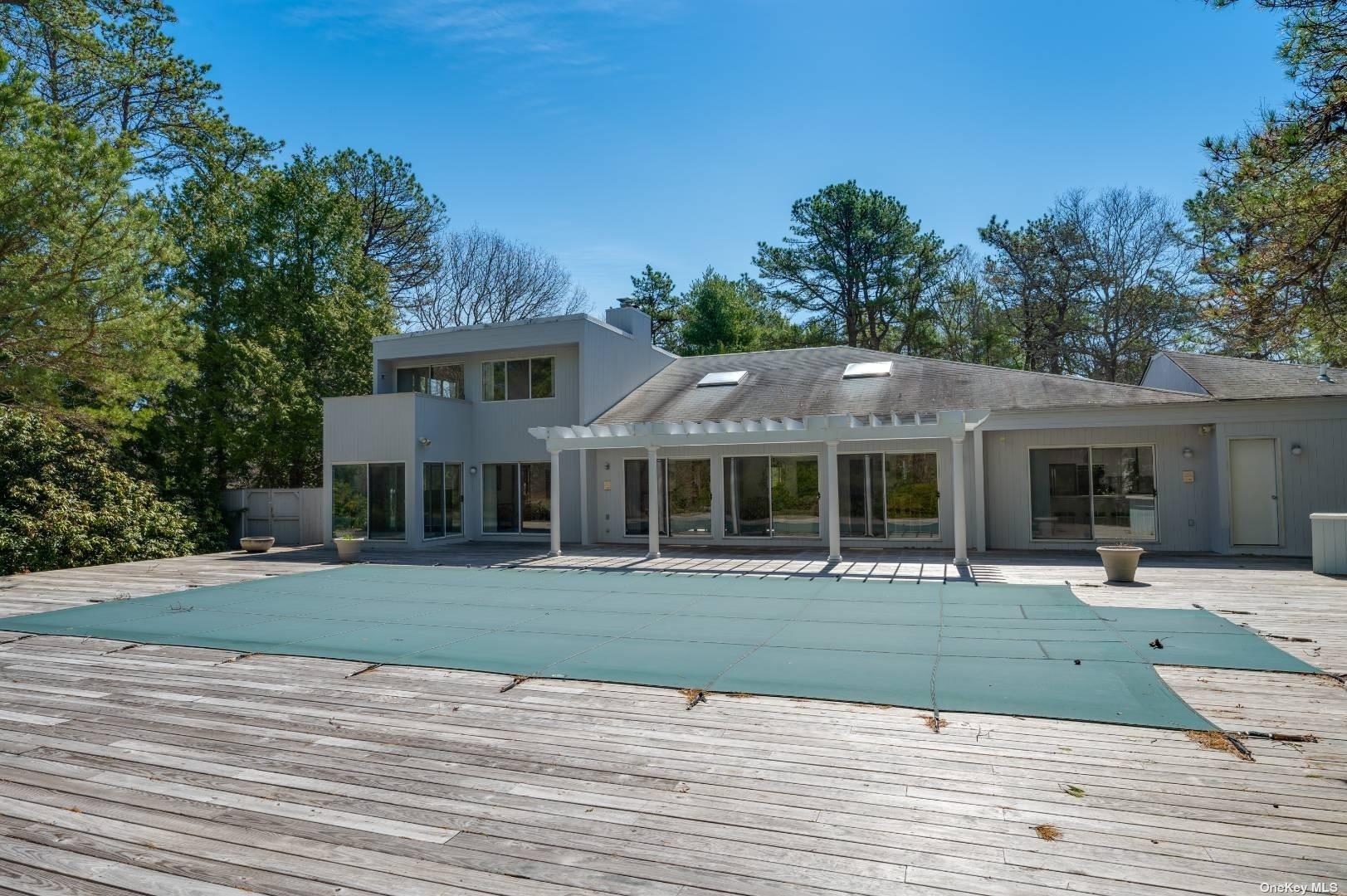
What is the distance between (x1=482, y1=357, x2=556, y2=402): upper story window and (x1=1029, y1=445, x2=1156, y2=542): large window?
398 inches

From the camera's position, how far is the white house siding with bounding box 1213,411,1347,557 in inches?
474

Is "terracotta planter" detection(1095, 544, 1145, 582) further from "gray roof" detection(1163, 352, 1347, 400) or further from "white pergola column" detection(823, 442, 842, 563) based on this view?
"gray roof" detection(1163, 352, 1347, 400)

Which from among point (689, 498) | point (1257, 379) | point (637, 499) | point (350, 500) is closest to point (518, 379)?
point (637, 499)

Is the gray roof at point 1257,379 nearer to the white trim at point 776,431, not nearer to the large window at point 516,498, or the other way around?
the white trim at point 776,431

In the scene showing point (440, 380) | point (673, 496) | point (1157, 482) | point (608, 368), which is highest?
point (608, 368)

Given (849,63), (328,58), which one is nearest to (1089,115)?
(849,63)

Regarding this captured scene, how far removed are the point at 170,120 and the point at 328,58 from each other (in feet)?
23.8

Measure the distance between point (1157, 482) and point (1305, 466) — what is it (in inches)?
79.4

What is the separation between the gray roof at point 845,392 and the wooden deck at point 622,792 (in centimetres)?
847

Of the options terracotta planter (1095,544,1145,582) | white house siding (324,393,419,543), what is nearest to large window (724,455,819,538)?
terracotta planter (1095,544,1145,582)

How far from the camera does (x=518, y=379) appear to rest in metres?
17.6

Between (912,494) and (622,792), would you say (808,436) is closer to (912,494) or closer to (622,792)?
(912,494)

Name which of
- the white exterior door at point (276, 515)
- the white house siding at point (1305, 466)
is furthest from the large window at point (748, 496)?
the white exterior door at point (276, 515)

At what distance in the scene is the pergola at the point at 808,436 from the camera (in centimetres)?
1173
